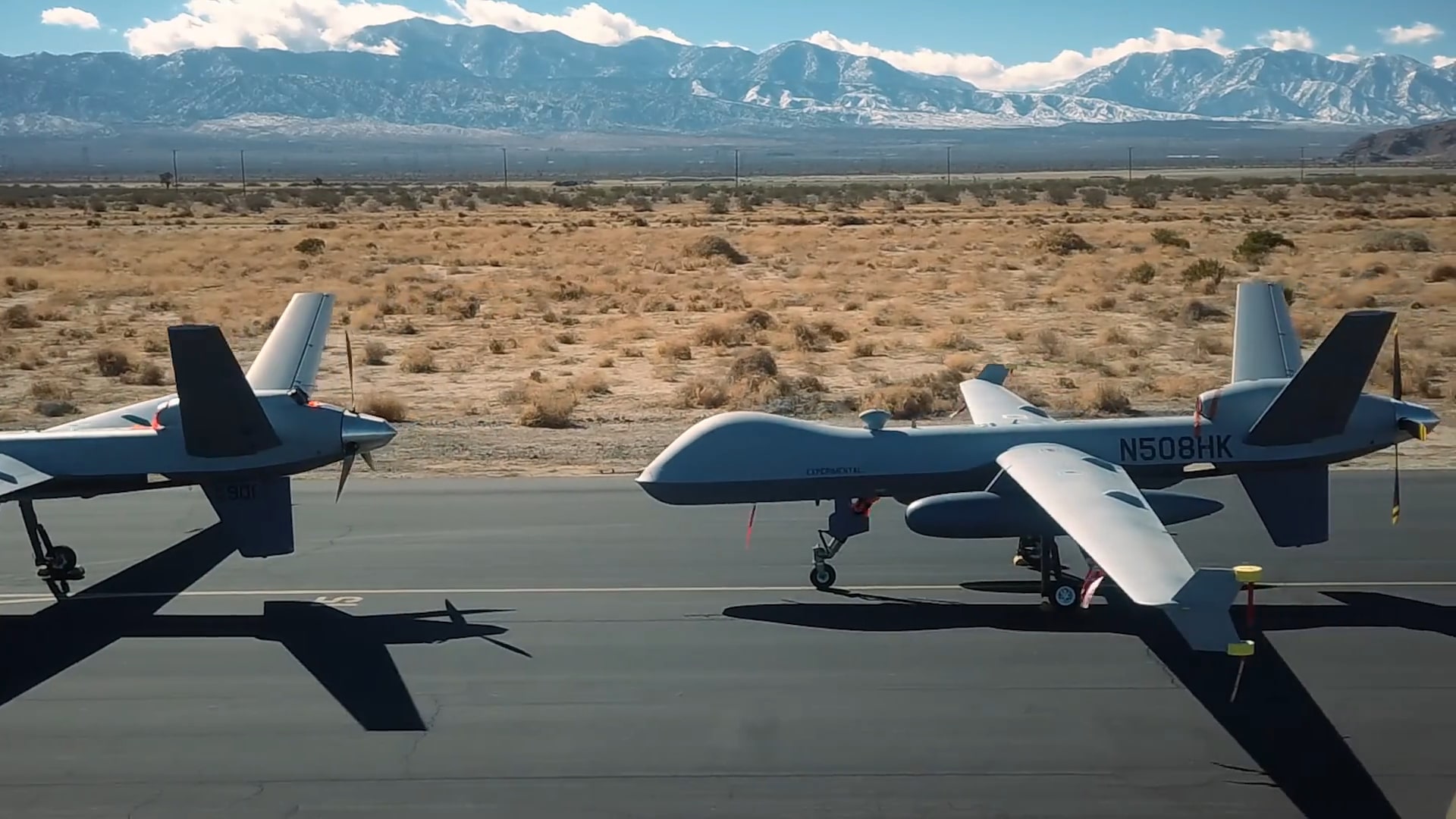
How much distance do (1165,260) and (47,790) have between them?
57.7 meters

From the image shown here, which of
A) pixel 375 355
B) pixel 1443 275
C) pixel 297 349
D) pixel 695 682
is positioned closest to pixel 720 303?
pixel 375 355

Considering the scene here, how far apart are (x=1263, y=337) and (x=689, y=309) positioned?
32.9 m

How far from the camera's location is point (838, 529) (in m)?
18.1

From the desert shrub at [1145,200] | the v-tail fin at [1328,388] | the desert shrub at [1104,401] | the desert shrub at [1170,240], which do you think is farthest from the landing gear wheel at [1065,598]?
the desert shrub at [1145,200]

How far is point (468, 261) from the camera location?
2736 inches

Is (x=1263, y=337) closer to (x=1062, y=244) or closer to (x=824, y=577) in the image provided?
(x=824, y=577)

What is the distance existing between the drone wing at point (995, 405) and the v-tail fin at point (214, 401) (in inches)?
387

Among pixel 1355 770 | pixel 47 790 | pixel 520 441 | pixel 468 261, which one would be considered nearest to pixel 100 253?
pixel 468 261

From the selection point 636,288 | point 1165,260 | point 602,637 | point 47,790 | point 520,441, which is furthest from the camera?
point 1165,260

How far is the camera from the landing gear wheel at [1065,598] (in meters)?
17.1

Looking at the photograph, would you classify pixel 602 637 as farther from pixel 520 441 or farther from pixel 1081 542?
pixel 520 441

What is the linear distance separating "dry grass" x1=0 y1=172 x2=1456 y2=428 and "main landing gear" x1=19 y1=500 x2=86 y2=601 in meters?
13.5

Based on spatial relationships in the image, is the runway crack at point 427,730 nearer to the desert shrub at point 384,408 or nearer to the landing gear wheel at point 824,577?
the landing gear wheel at point 824,577

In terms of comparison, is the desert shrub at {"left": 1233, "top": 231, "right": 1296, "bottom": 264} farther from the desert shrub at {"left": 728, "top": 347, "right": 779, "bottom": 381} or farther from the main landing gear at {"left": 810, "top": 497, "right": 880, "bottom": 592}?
the main landing gear at {"left": 810, "top": 497, "right": 880, "bottom": 592}
